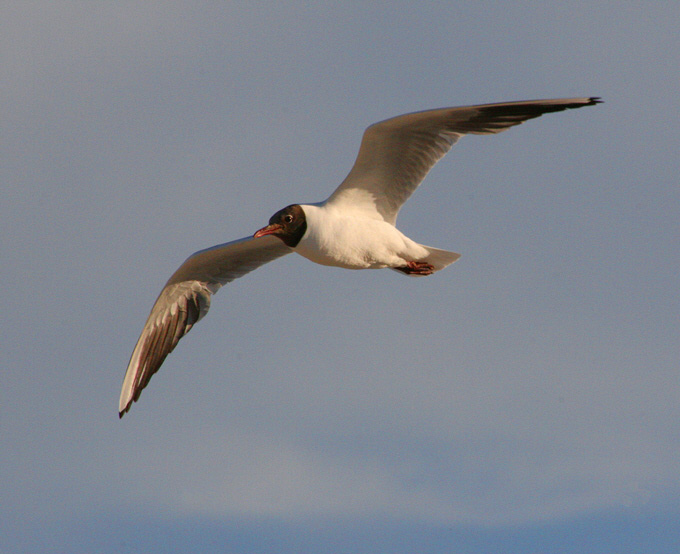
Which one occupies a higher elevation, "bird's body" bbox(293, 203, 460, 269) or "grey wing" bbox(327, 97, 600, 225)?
"grey wing" bbox(327, 97, 600, 225)

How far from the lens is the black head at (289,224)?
10586 millimetres

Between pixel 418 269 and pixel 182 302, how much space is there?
3.56 meters

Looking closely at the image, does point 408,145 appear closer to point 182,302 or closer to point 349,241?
point 349,241

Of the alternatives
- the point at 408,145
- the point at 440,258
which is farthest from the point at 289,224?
the point at 440,258

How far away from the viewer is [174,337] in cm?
1302

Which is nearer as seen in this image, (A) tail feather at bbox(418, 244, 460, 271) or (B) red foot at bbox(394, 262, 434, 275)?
(A) tail feather at bbox(418, 244, 460, 271)

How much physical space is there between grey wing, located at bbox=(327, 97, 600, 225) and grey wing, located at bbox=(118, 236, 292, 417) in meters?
2.10

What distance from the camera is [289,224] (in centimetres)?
1060

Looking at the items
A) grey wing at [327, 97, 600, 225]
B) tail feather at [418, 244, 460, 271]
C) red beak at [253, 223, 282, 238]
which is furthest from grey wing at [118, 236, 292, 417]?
tail feather at [418, 244, 460, 271]

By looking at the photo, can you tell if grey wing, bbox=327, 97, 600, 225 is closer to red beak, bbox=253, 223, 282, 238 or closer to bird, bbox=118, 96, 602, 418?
bird, bbox=118, 96, 602, 418

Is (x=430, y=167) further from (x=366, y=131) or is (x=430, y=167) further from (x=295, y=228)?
(x=295, y=228)

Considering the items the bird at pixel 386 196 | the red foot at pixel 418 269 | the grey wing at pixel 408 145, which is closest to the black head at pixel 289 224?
the bird at pixel 386 196

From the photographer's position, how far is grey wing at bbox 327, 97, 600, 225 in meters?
10.1

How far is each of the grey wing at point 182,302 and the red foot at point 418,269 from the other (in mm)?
2062
